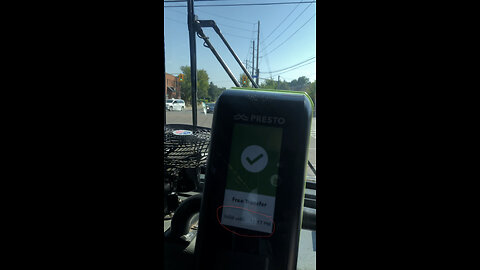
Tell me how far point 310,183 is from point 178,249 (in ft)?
2.80

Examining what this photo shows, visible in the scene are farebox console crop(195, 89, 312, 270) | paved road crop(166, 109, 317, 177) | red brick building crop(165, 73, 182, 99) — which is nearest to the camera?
farebox console crop(195, 89, 312, 270)

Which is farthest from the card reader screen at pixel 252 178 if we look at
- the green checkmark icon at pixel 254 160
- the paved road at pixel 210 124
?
the paved road at pixel 210 124

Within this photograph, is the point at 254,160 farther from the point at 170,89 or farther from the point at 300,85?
the point at 170,89

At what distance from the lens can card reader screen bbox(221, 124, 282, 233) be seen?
670 millimetres

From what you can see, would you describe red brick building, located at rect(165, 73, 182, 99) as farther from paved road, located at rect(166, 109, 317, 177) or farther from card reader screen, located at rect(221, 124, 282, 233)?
card reader screen, located at rect(221, 124, 282, 233)

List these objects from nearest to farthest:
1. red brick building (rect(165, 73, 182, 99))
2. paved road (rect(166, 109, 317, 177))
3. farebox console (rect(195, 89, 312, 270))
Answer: farebox console (rect(195, 89, 312, 270)) < paved road (rect(166, 109, 317, 177)) < red brick building (rect(165, 73, 182, 99))

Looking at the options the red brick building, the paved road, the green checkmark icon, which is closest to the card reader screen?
the green checkmark icon

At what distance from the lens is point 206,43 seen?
59.4 inches

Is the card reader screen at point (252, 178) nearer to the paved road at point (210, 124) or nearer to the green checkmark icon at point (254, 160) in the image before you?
the green checkmark icon at point (254, 160)

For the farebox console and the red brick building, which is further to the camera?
the red brick building

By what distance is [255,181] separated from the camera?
2.26ft

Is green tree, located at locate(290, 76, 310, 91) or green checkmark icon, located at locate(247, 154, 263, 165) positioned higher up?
green tree, located at locate(290, 76, 310, 91)
